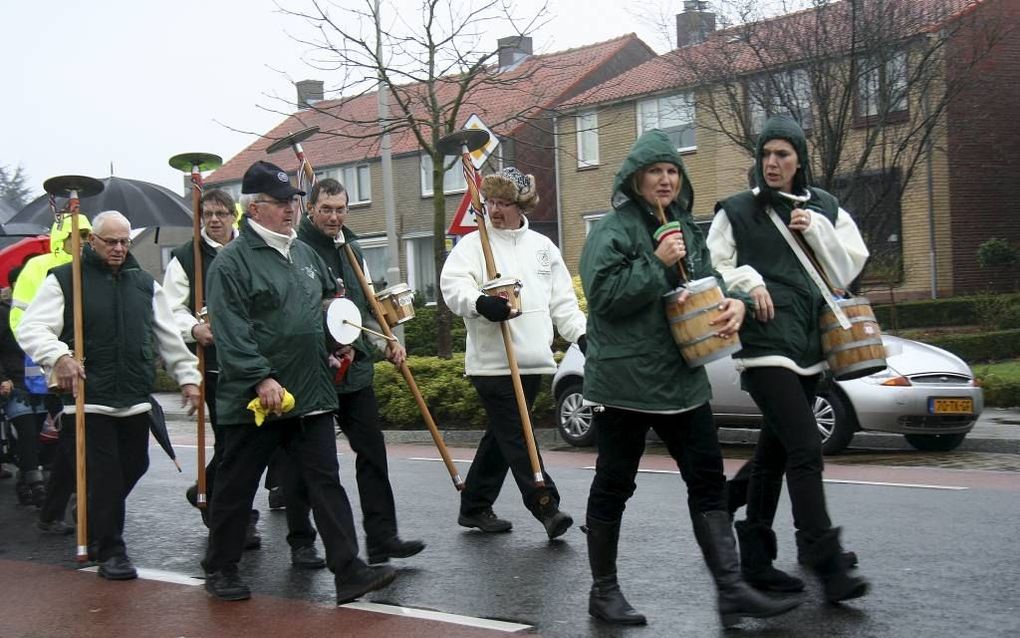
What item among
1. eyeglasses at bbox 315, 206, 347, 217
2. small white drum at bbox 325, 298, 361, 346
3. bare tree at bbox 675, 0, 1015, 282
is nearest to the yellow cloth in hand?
small white drum at bbox 325, 298, 361, 346

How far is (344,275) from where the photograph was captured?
707cm

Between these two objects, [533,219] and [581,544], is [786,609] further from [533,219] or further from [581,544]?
[533,219]

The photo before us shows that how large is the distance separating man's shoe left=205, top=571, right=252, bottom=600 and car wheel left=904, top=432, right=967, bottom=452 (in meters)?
7.12

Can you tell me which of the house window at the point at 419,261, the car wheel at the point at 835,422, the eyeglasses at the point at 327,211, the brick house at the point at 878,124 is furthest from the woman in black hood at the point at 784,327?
the house window at the point at 419,261

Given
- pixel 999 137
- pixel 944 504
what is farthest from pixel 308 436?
pixel 999 137

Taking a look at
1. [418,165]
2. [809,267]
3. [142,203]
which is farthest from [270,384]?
[418,165]

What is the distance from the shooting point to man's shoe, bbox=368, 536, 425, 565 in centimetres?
664

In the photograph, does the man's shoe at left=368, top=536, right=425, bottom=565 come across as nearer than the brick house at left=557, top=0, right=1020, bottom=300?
Yes

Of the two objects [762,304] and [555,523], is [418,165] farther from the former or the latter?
[762,304]

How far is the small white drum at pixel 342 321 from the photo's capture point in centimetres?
618

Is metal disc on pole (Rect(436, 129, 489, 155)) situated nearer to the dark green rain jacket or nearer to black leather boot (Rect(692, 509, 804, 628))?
the dark green rain jacket

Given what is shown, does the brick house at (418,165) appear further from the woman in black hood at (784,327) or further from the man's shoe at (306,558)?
the woman in black hood at (784,327)

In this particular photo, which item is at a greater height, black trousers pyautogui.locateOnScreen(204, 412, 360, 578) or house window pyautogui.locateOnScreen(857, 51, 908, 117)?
house window pyautogui.locateOnScreen(857, 51, 908, 117)

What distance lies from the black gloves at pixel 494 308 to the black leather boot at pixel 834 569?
7.40ft
